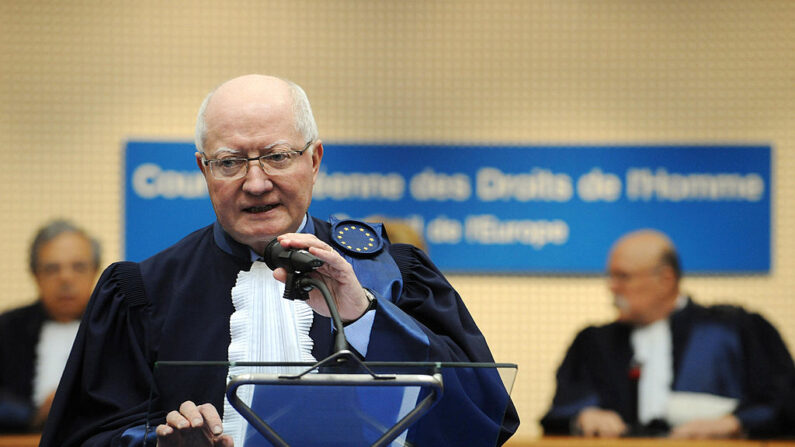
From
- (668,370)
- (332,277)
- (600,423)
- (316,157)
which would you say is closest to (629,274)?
(668,370)

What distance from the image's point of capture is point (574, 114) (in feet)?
21.1

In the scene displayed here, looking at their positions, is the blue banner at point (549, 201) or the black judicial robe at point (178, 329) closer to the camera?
the black judicial robe at point (178, 329)

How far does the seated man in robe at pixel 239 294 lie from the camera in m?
2.04

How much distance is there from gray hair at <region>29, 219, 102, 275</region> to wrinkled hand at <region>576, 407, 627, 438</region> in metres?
2.95

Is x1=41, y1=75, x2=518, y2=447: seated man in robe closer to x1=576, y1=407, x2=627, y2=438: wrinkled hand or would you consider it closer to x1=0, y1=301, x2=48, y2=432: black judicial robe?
x1=576, y1=407, x2=627, y2=438: wrinkled hand

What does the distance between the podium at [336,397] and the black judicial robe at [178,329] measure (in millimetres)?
290

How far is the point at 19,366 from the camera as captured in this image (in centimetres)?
584

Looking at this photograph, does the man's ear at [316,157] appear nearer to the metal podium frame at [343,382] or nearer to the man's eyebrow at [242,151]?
the man's eyebrow at [242,151]

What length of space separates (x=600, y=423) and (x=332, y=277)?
155 inches

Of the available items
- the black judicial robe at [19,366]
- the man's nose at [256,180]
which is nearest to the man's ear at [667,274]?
the black judicial robe at [19,366]

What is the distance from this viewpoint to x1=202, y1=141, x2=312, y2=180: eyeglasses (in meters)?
2.12

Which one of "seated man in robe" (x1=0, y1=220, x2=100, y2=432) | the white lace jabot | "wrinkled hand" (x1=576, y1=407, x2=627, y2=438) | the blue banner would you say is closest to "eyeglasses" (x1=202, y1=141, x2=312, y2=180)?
the white lace jabot

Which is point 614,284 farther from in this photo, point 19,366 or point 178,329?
point 178,329

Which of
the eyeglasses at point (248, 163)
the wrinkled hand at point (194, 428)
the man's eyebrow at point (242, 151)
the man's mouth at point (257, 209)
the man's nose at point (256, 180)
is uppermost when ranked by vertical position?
the man's eyebrow at point (242, 151)
